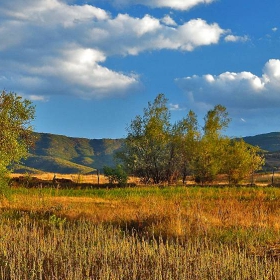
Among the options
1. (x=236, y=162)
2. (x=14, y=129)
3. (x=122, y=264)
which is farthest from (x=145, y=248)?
(x=236, y=162)

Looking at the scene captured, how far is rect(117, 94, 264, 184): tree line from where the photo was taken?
53562mm

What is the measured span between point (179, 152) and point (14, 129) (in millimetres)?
27313

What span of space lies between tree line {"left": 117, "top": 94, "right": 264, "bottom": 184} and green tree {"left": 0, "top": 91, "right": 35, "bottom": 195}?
19.1m

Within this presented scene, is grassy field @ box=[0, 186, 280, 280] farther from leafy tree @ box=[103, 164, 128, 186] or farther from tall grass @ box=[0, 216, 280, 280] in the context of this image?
leafy tree @ box=[103, 164, 128, 186]

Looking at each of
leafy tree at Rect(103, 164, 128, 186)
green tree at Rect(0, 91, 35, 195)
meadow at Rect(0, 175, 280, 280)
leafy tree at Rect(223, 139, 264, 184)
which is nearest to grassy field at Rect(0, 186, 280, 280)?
meadow at Rect(0, 175, 280, 280)

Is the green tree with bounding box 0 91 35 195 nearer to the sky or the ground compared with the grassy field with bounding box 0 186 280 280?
nearer to the sky


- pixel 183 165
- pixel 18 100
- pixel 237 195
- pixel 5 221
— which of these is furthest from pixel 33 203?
pixel 183 165

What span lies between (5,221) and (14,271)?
7.76 m

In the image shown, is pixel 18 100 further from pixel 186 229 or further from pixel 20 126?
pixel 186 229

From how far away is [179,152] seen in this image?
55.8 metres

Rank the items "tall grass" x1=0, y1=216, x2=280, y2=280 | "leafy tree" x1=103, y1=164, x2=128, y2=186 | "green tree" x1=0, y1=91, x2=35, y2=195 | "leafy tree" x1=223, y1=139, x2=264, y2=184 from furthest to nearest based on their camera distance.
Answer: "leafy tree" x1=223, y1=139, x2=264, y2=184 → "leafy tree" x1=103, y1=164, x2=128, y2=186 → "green tree" x1=0, y1=91, x2=35, y2=195 → "tall grass" x1=0, y1=216, x2=280, y2=280

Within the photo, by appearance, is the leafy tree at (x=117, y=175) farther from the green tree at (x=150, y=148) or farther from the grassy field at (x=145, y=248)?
the grassy field at (x=145, y=248)

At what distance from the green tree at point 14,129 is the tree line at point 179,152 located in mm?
19086

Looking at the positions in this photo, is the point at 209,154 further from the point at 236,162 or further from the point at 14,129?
the point at 14,129
